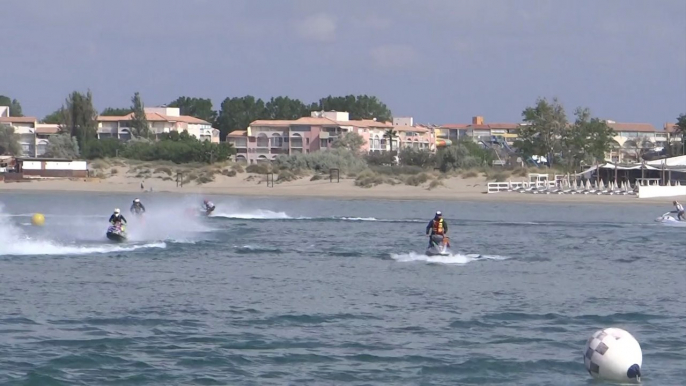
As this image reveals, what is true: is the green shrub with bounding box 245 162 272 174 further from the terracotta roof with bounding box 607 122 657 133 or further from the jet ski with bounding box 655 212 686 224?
the terracotta roof with bounding box 607 122 657 133

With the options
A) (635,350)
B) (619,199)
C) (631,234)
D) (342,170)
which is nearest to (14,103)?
(342,170)

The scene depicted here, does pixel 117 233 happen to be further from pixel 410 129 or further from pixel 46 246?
pixel 410 129

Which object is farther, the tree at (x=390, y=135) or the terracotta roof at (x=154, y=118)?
the terracotta roof at (x=154, y=118)

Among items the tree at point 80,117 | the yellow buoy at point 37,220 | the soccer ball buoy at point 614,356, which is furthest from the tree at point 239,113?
the soccer ball buoy at point 614,356

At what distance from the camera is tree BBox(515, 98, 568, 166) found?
103 m

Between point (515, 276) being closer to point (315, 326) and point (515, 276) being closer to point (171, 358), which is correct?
point (315, 326)

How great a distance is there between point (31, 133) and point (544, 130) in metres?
67.4

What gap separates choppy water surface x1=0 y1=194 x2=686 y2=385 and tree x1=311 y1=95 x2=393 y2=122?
395ft

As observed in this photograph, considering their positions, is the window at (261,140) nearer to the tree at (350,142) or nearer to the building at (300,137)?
the building at (300,137)

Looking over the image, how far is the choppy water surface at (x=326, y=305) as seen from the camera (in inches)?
706

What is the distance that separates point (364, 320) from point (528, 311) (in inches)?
149

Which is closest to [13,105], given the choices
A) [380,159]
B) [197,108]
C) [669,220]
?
[197,108]

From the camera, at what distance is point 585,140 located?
101 m

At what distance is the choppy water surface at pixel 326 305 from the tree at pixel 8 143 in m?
80.9
